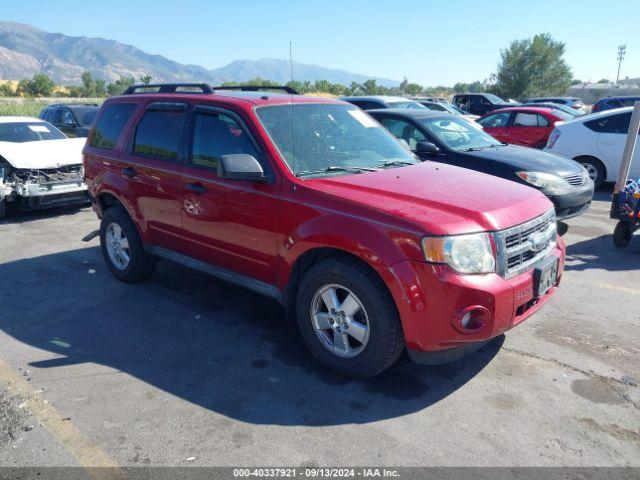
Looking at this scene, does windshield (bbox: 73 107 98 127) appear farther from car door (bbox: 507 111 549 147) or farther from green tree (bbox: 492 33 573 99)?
green tree (bbox: 492 33 573 99)

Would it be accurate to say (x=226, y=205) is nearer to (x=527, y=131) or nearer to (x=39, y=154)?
(x=39, y=154)

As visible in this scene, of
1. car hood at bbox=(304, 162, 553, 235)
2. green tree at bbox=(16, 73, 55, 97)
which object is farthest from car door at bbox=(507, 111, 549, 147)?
green tree at bbox=(16, 73, 55, 97)

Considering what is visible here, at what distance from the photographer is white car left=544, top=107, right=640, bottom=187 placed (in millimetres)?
9727

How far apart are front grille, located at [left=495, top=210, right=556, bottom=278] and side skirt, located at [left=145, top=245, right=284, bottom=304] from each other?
1.63 metres

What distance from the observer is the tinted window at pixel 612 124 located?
9711 mm

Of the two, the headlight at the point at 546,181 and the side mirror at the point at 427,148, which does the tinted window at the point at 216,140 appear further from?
the headlight at the point at 546,181

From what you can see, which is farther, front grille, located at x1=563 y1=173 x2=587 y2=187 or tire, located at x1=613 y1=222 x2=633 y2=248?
front grille, located at x1=563 y1=173 x2=587 y2=187

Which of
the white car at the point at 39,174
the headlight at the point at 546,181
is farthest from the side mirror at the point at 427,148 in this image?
the white car at the point at 39,174

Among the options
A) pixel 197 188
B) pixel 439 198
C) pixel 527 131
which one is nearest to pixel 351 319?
pixel 439 198

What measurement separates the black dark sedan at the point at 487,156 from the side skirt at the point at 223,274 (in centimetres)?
350

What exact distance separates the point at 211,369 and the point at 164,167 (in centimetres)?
193

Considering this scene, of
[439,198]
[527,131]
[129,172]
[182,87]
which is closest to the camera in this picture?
[439,198]

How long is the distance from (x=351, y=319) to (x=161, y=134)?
264 centimetres

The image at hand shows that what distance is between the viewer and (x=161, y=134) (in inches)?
187
